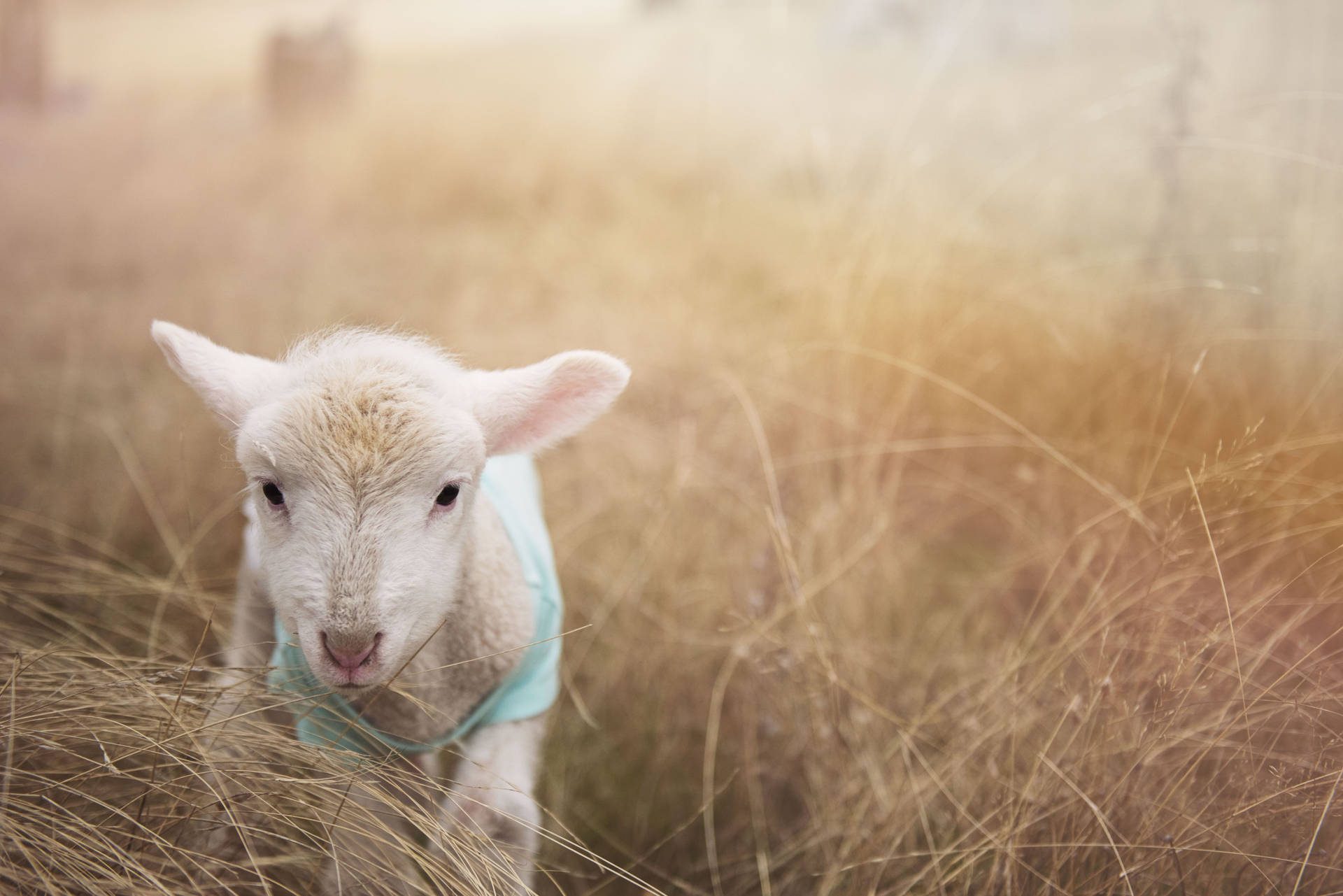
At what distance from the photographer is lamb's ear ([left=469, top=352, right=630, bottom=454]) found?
1595mm

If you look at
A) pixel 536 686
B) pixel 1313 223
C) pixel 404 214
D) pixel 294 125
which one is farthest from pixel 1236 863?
pixel 294 125

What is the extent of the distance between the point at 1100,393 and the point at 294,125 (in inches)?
201

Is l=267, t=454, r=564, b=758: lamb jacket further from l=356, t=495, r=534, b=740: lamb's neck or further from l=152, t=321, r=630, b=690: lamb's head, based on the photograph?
l=152, t=321, r=630, b=690: lamb's head

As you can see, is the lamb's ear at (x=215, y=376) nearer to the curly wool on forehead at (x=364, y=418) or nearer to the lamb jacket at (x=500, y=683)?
the curly wool on forehead at (x=364, y=418)

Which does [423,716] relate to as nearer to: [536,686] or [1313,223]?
[536,686]

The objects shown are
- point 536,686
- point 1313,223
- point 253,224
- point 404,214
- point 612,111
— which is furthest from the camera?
point 612,111

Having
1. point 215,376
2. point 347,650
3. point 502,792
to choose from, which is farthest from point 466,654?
point 215,376

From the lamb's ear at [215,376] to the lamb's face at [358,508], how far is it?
0.11m

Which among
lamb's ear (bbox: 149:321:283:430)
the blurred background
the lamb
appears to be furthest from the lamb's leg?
lamb's ear (bbox: 149:321:283:430)

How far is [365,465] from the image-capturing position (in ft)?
4.43

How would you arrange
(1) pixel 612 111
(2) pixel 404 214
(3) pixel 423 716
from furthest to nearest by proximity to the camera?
(1) pixel 612 111 < (2) pixel 404 214 < (3) pixel 423 716

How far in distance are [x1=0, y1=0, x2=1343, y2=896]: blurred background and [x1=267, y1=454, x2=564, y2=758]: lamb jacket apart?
1.44 ft

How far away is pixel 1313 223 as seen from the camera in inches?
116

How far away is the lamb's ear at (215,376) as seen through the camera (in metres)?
1.55
